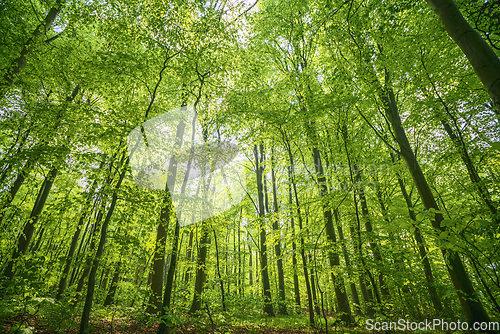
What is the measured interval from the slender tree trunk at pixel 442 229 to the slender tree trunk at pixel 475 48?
1.76 meters

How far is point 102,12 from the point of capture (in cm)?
731

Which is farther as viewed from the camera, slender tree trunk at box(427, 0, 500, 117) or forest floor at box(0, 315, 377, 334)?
forest floor at box(0, 315, 377, 334)

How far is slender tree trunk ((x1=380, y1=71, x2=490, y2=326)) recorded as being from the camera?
13.5 ft

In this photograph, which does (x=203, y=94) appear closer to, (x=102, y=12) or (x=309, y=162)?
(x=102, y=12)

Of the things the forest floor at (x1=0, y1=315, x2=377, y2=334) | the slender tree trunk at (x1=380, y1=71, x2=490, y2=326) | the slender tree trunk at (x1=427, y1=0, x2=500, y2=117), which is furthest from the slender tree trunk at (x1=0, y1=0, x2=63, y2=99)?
the slender tree trunk at (x1=380, y1=71, x2=490, y2=326)

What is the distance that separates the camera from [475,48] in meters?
2.36

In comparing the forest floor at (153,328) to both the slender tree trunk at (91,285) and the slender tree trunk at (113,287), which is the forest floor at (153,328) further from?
the slender tree trunk at (113,287)

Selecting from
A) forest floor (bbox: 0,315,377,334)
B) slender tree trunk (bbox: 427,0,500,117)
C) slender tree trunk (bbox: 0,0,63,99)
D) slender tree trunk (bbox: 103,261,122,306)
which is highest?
slender tree trunk (bbox: 0,0,63,99)

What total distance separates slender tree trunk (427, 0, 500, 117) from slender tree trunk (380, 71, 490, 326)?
176cm

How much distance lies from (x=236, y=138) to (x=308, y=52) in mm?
5846

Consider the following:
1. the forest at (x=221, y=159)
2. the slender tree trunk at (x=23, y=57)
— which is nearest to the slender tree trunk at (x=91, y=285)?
the forest at (x=221, y=159)

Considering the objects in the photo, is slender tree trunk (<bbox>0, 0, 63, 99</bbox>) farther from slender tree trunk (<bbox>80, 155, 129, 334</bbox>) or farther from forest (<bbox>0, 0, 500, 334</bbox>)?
slender tree trunk (<bbox>80, 155, 129, 334</bbox>)

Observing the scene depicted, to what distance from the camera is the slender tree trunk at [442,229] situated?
162 inches

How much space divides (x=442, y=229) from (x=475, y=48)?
391 centimetres
